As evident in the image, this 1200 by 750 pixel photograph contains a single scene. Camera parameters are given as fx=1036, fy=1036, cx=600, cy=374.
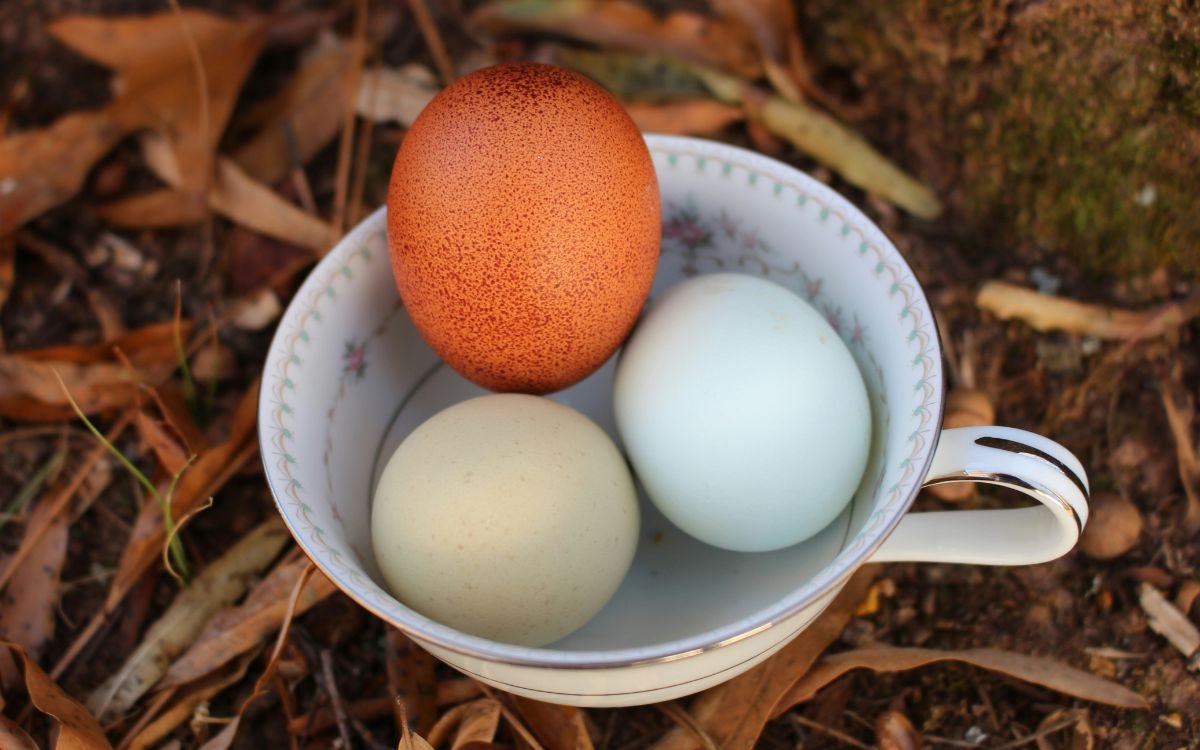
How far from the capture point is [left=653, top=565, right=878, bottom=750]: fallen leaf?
0.99 meters

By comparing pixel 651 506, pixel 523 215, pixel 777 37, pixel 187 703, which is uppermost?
pixel 523 215

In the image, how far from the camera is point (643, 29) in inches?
59.2

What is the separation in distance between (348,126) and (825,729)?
1.03 metres

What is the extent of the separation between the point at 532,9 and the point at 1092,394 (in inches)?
36.7

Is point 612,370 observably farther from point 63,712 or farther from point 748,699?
point 63,712

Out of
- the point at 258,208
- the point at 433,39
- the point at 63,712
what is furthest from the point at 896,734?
the point at 433,39

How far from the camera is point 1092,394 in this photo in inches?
48.5

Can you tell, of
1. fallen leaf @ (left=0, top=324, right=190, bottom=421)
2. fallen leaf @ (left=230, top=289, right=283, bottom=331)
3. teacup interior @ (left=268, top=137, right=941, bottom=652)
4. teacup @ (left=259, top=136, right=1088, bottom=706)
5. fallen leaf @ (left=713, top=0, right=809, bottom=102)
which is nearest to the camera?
teacup @ (left=259, top=136, right=1088, bottom=706)

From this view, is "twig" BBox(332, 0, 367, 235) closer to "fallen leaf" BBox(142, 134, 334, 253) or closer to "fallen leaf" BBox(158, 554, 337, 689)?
"fallen leaf" BBox(142, 134, 334, 253)

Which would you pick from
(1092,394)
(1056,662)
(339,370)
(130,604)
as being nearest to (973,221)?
(1092,394)

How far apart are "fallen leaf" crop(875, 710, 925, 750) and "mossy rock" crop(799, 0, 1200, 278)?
2.09 ft

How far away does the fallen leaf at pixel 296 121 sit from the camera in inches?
58.6

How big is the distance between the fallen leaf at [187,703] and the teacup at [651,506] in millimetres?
227

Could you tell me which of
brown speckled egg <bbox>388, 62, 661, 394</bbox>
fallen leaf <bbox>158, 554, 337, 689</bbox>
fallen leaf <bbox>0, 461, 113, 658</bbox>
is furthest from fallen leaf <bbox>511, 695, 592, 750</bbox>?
fallen leaf <bbox>0, 461, 113, 658</bbox>
